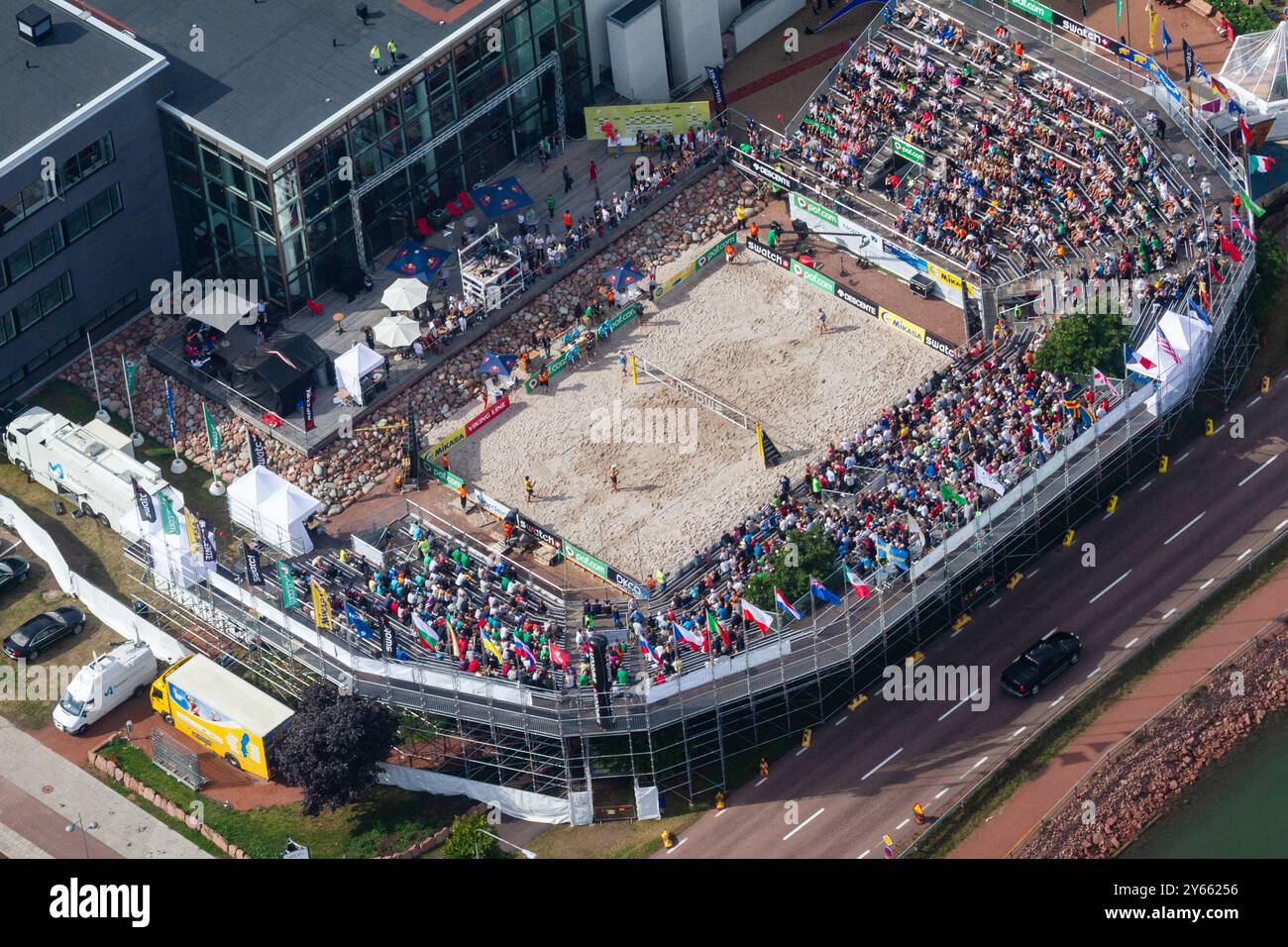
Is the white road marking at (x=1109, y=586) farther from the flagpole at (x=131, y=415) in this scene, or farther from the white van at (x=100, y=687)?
the flagpole at (x=131, y=415)

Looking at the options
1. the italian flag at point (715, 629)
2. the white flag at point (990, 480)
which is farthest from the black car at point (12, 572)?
the white flag at point (990, 480)

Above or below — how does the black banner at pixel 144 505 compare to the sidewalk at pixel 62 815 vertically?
above

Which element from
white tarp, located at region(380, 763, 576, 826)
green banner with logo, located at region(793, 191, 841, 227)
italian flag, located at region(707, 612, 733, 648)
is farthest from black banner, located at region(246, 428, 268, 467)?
green banner with logo, located at region(793, 191, 841, 227)

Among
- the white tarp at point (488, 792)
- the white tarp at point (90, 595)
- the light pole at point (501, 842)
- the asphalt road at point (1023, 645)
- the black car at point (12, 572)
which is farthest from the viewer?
the black car at point (12, 572)

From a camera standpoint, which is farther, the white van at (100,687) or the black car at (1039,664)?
the white van at (100,687)

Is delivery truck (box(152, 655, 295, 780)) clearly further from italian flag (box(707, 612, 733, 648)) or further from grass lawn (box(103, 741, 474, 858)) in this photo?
italian flag (box(707, 612, 733, 648))

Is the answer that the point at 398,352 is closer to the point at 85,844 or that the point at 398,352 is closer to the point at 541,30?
the point at 541,30
